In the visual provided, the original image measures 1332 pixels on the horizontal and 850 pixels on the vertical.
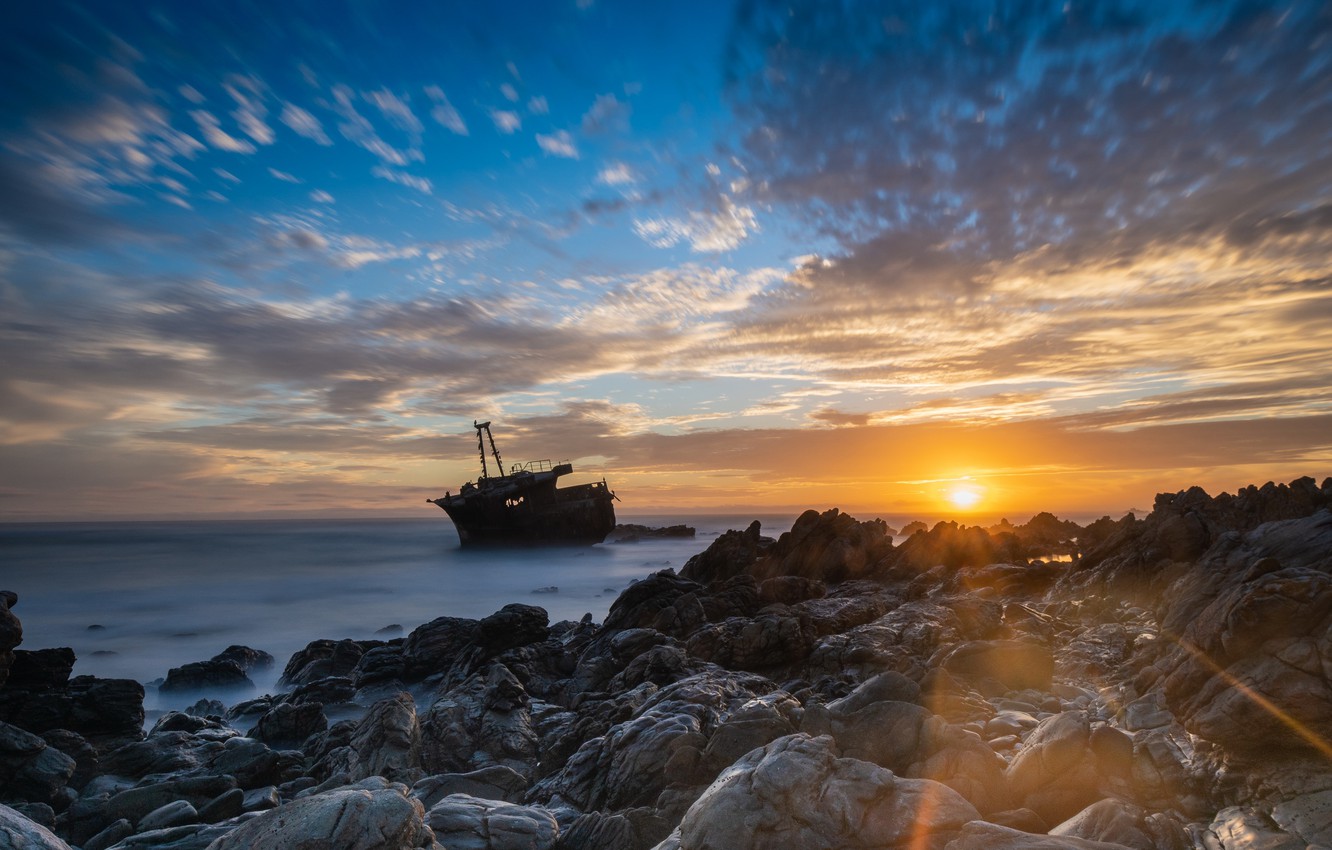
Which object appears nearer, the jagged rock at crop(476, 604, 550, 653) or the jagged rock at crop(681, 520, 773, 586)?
the jagged rock at crop(476, 604, 550, 653)

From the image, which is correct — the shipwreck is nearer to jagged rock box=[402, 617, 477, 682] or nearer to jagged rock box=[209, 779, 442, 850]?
jagged rock box=[402, 617, 477, 682]

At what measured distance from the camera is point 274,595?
54062 millimetres

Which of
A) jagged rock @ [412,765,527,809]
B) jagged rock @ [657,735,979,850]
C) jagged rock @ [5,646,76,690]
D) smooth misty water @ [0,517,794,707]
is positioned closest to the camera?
jagged rock @ [657,735,979,850]

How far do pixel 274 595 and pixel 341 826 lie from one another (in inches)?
2250

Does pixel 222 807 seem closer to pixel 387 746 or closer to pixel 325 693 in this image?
pixel 387 746

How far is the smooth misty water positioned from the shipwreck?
8.45 ft

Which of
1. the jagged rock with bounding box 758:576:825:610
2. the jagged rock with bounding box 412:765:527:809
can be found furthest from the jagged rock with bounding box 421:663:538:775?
the jagged rock with bounding box 758:576:825:610

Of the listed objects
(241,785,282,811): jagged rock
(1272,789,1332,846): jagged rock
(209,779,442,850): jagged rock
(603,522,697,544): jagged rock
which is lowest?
(603,522,697,544): jagged rock

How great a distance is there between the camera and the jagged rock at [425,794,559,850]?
803cm

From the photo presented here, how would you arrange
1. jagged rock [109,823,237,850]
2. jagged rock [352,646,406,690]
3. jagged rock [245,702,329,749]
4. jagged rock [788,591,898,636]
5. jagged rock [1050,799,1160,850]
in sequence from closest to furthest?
jagged rock [1050,799,1160,850] → jagged rock [109,823,237,850] → jagged rock [245,702,329,749] → jagged rock [788,591,898,636] → jagged rock [352,646,406,690]

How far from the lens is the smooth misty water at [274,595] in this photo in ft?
119

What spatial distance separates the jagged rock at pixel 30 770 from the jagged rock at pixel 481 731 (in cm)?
704

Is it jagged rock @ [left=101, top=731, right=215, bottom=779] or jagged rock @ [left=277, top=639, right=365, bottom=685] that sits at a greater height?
jagged rock @ [left=101, top=731, right=215, bottom=779]

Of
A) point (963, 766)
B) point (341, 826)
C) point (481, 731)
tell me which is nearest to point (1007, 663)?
point (963, 766)
